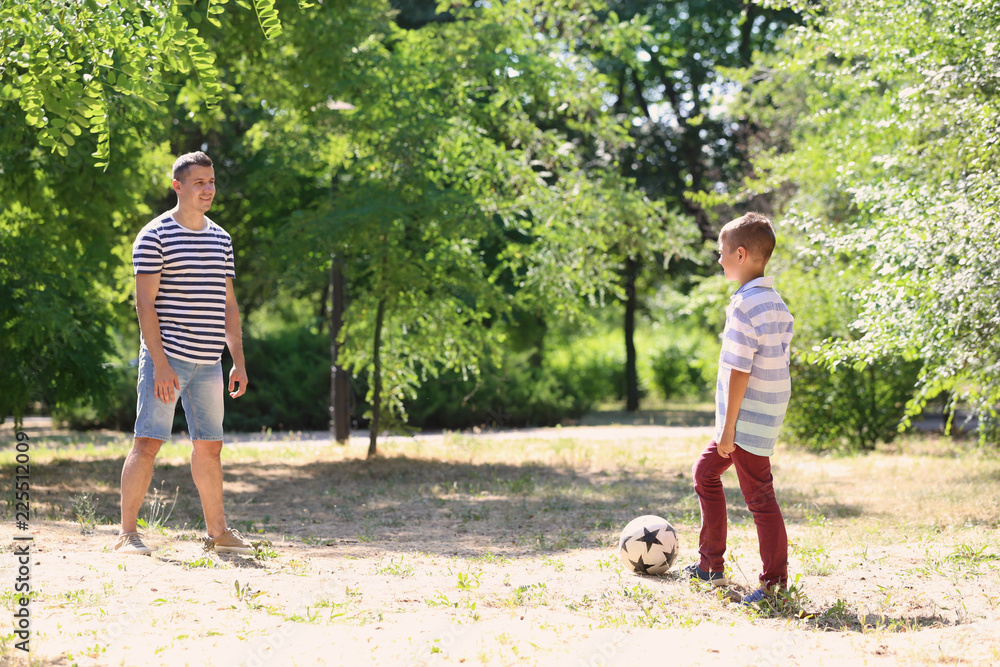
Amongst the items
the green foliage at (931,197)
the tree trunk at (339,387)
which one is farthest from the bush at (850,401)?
the tree trunk at (339,387)

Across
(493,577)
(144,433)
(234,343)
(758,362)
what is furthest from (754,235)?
(144,433)

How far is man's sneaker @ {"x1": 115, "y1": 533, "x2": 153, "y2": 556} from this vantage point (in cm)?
462

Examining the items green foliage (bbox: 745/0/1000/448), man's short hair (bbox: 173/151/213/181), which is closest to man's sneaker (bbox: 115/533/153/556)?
man's short hair (bbox: 173/151/213/181)

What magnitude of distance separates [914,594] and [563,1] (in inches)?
328

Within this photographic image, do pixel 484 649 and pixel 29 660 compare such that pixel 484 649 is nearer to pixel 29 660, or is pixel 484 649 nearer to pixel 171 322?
pixel 29 660

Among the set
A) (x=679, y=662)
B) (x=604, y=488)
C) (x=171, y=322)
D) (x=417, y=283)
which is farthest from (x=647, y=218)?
(x=679, y=662)

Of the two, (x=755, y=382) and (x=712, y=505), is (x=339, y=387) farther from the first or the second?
(x=755, y=382)

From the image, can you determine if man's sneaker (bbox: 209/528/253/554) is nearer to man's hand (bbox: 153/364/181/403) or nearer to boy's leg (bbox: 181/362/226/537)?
boy's leg (bbox: 181/362/226/537)

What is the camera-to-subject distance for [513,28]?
33.1ft

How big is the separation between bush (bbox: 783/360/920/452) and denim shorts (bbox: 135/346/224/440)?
882 cm

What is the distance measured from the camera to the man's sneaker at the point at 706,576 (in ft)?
14.3

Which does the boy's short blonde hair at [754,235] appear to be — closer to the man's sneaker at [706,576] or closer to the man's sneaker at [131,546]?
the man's sneaker at [706,576]

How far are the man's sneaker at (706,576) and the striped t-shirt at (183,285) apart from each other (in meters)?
2.70

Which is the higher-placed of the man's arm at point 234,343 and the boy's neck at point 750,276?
the boy's neck at point 750,276
